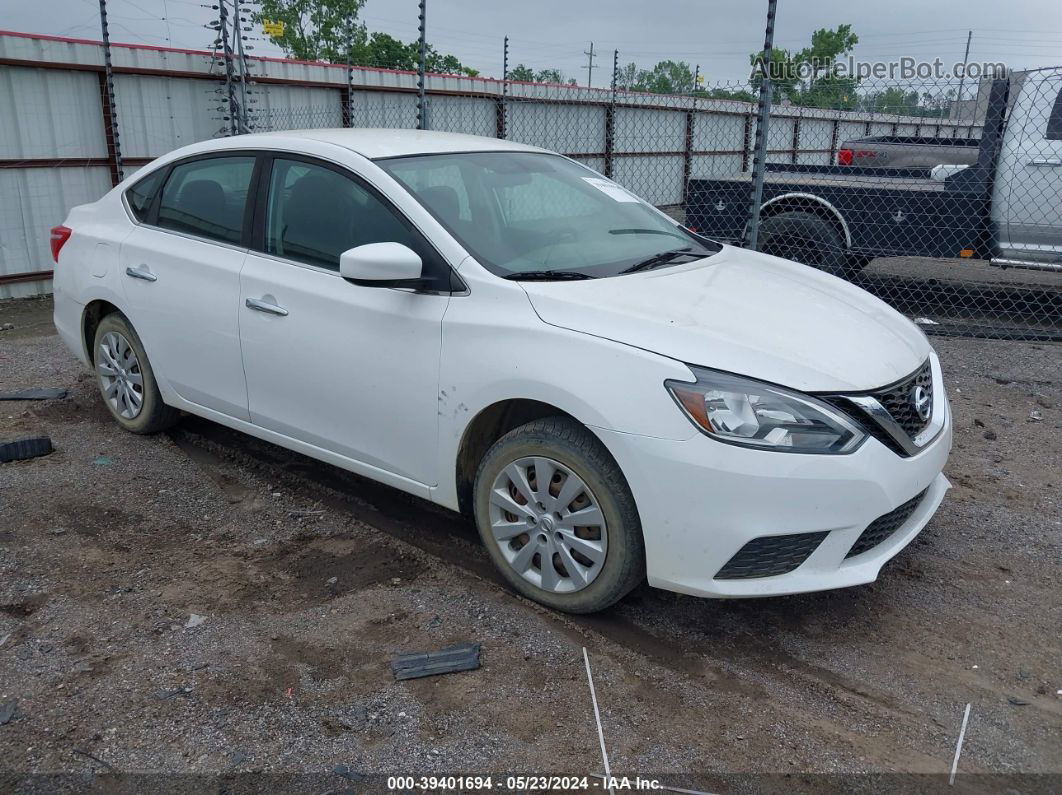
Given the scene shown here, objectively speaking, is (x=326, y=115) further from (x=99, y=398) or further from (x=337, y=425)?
(x=337, y=425)

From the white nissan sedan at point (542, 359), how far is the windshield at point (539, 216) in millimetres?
15

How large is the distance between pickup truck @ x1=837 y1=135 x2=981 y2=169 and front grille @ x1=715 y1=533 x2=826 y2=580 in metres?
8.60

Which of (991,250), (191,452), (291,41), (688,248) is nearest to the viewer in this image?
(688,248)

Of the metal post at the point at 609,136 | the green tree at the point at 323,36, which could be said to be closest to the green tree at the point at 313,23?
the green tree at the point at 323,36

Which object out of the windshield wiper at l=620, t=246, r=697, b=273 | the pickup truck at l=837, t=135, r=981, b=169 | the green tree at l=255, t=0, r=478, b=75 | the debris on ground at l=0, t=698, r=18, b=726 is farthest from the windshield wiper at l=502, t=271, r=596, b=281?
the green tree at l=255, t=0, r=478, b=75

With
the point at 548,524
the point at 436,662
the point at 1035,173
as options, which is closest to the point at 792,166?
the point at 1035,173

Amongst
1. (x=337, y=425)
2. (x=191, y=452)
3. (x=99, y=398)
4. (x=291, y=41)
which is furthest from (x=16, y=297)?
(x=291, y=41)

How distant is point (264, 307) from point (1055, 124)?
25.1 feet

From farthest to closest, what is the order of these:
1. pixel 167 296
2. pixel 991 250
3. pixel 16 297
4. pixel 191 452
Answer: pixel 16 297 → pixel 991 250 → pixel 191 452 → pixel 167 296

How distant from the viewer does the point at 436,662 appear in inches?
124

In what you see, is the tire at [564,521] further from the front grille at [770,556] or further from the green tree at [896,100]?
the green tree at [896,100]

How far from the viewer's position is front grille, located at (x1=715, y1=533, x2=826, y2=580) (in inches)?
118

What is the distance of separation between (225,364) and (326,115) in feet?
32.2

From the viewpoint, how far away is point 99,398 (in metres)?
6.07
